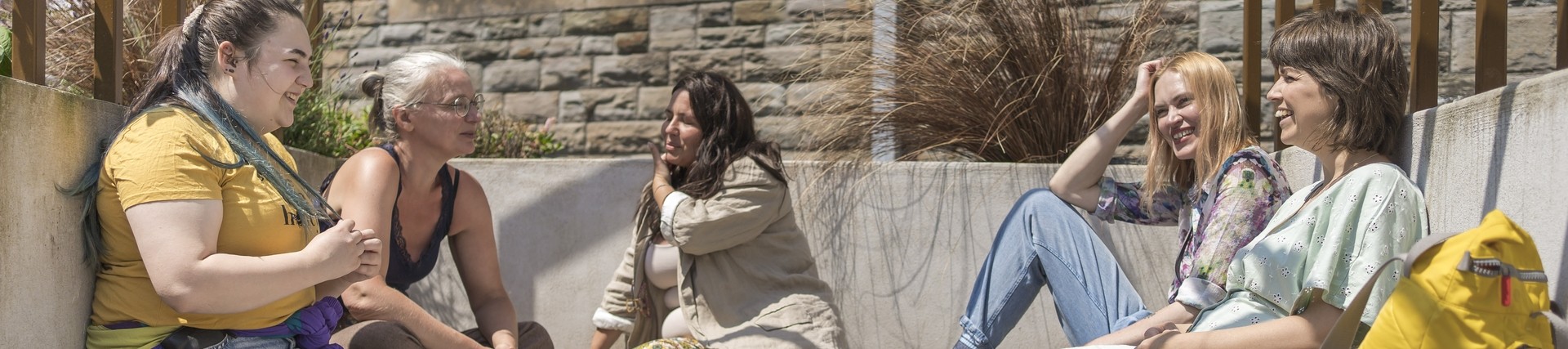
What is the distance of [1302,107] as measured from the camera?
6.56 ft

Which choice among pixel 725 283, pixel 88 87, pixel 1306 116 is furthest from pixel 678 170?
pixel 1306 116

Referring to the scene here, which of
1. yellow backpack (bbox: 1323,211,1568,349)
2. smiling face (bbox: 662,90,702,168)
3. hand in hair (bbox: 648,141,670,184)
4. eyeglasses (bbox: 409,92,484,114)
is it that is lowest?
yellow backpack (bbox: 1323,211,1568,349)

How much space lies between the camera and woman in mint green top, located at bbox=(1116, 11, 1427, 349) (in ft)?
5.90

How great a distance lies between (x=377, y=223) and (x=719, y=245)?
87cm

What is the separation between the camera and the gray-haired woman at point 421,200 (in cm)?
255

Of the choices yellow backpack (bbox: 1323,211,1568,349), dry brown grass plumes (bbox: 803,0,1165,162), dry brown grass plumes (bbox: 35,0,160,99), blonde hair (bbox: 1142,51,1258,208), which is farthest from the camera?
dry brown grass plumes (bbox: 803,0,1165,162)

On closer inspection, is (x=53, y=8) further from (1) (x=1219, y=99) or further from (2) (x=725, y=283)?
(1) (x=1219, y=99)

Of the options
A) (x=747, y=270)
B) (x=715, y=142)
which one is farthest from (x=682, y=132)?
(x=747, y=270)

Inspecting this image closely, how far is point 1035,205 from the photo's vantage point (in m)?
2.68

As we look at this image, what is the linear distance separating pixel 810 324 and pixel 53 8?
2033 mm

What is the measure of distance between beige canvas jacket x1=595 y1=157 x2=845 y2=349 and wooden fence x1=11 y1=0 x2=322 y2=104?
1260mm

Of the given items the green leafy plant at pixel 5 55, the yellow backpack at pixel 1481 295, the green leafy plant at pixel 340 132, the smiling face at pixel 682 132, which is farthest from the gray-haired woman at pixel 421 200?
the yellow backpack at pixel 1481 295

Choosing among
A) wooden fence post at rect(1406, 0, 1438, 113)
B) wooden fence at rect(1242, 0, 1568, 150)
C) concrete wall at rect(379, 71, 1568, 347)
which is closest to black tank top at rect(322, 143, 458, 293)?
concrete wall at rect(379, 71, 1568, 347)

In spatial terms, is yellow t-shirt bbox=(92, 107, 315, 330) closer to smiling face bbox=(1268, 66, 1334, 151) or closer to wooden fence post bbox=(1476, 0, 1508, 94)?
smiling face bbox=(1268, 66, 1334, 151)
